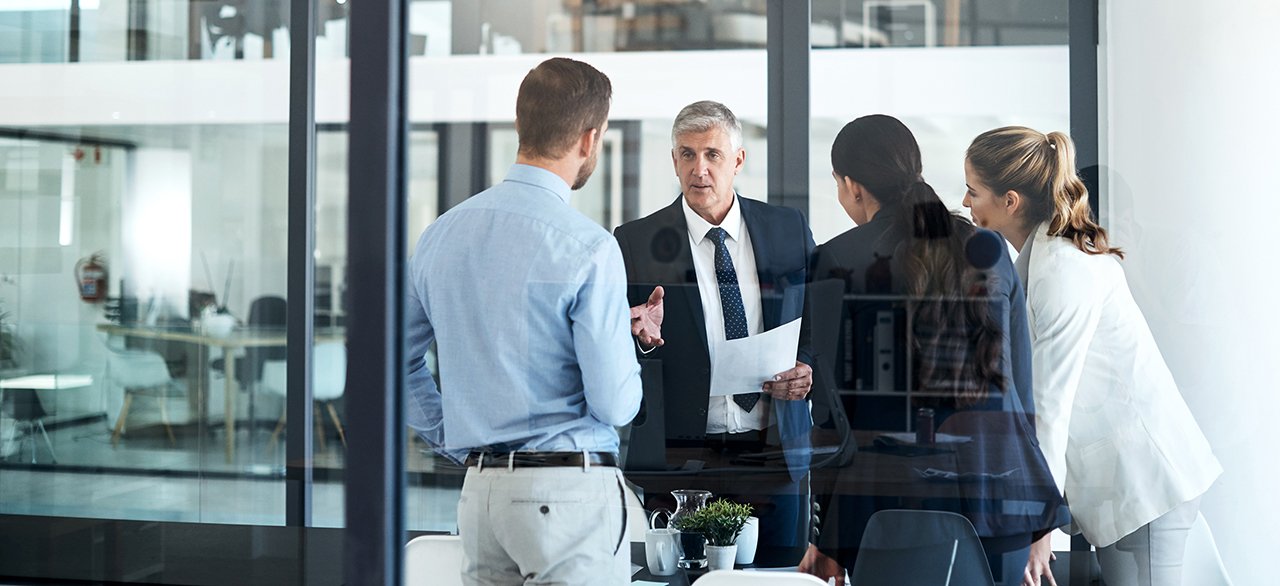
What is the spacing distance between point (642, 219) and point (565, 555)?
0.81 meters

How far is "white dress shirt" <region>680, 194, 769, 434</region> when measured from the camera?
2.44 metres

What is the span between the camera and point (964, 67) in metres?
2.43

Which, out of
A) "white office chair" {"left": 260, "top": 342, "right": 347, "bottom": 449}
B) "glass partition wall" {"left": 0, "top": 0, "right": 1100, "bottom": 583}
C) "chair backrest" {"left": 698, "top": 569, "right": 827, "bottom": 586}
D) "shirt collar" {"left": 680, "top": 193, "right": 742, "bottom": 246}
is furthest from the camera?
"glass partition wall" {"left": 0, "top": 0, "right": 1100, "bottom": 583}

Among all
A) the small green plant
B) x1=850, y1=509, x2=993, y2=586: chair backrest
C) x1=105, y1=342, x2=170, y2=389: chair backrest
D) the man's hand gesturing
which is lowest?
x1=850, y1=509, x2=993, y2=586: chair backrest

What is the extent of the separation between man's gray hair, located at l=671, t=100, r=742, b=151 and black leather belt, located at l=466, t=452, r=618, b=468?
80 cm

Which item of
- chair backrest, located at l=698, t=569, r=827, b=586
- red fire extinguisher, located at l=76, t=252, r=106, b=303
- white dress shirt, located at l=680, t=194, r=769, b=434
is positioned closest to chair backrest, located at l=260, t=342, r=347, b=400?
red fire extinguisher, located at l=76, t=252, r=106, b=303

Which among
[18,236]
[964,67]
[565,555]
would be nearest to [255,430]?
[18,236]

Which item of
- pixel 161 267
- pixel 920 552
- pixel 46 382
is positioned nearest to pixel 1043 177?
pixel 920 552

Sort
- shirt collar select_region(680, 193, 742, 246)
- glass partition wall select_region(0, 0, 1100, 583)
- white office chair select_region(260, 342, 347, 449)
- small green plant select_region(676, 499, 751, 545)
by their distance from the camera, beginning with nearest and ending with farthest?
1. small green plant select_region(676, 499, 751, 545)
2. shirt collar select_region(680, 193, 742, 246)
3. white office chair select_region(260, 342, 347, 449)
4. glass partition wall select_region(0, 0, 1100, 583)

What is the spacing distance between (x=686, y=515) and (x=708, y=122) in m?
0.96

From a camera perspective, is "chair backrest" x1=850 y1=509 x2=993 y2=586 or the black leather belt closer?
the black leather belt

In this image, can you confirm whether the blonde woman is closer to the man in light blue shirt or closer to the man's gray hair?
the man's gray hair

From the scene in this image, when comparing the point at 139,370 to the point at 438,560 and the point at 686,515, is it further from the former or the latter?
the point at 686,515

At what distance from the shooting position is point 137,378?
3.76 metres
